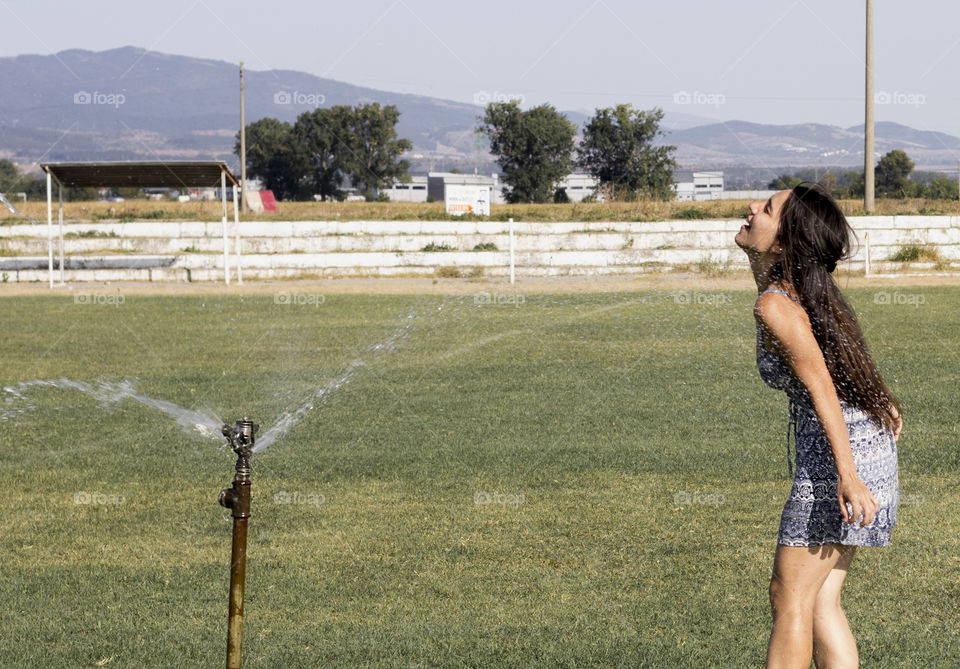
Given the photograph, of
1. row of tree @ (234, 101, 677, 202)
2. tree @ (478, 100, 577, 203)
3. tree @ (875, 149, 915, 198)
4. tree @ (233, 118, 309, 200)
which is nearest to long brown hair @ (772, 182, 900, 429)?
row of tree @ (234, 101, 677, 202)

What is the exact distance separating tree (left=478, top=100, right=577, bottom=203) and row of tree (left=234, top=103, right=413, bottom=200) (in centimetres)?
2111

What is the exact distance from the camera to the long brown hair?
3543 millimetres

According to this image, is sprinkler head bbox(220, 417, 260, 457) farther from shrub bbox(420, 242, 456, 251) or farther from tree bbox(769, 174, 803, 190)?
shrub bbox(420, 242, 456, 251)

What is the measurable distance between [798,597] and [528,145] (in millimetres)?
78420

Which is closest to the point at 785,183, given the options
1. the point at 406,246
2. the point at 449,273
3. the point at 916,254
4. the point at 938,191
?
the point at 449,273

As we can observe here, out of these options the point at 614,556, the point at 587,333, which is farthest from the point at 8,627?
the point at 587,333

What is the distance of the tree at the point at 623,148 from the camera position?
218 feet

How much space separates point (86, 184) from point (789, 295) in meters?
31.4

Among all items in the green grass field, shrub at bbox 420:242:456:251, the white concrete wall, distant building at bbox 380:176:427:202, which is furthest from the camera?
distant building at bbox 380:176:427:202

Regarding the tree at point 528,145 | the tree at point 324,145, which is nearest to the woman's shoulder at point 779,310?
the tree at point 528,145

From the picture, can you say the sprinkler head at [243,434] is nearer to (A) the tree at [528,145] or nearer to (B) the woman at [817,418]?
(B) the woman at [817,418]

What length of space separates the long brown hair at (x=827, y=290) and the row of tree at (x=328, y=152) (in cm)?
9434

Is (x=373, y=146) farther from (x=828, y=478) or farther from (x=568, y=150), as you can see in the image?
(x=828, y=478)

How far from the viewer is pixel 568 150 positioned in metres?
78.3
